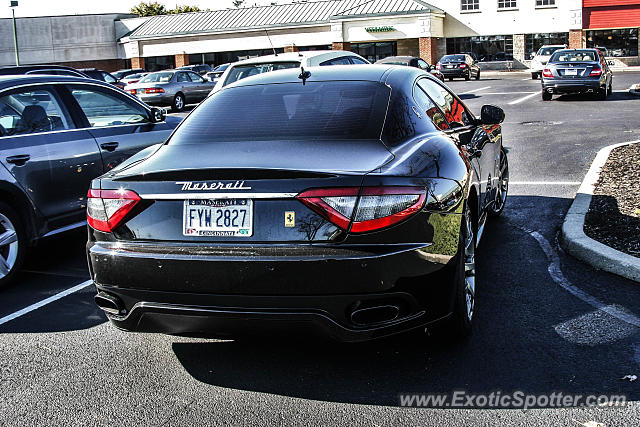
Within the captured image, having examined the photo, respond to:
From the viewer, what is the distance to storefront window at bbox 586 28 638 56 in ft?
183

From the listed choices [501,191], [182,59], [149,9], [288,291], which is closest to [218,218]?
[288,291]

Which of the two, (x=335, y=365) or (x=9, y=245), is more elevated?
(x=9, y=245)

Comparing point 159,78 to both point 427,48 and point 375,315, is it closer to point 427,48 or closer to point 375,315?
point 375,315

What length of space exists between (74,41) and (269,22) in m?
18.7

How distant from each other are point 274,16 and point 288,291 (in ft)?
200

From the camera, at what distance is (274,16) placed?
61.9 metres

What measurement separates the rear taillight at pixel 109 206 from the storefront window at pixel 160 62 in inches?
2502

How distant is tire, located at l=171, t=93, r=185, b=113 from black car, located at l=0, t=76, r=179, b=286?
2094 centimetres

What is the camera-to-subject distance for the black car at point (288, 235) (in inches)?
138

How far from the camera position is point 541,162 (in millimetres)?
11141

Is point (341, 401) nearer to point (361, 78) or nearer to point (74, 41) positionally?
point (361, 78)

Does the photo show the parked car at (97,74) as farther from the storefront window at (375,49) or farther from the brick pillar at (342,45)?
the storefront window at (375,49)

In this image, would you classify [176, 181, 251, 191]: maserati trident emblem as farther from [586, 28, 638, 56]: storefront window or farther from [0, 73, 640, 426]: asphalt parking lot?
[586, 28, 638, 56]: storefront window

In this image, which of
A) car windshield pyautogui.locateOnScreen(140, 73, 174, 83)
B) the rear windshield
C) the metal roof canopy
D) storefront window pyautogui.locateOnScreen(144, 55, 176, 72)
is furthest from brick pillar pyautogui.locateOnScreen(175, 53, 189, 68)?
the rear windshield
